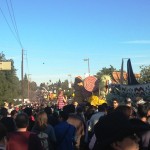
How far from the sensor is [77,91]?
38.5m

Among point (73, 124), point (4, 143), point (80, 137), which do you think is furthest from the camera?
point (80, 137)

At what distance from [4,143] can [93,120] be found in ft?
16.1

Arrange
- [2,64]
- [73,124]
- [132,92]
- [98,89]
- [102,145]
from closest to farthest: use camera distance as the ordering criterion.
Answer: [102,145], [73,124], [132,92], [98,89], [2,64]

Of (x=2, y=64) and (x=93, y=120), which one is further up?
(x=2, y=64)

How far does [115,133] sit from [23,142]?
3208 millimetres

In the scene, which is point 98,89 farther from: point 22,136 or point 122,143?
point 122,143

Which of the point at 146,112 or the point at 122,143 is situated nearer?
the point at 122,143

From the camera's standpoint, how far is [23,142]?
570 centimetres

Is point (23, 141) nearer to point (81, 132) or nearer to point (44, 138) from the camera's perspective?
point (44, 138)

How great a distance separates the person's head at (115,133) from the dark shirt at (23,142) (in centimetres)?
293

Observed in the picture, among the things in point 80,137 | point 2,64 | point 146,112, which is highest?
point 2,64

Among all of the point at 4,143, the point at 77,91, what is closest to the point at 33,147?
the point at 4,143

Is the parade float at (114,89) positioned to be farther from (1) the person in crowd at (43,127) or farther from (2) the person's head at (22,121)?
(2) the person's head at (22,121)

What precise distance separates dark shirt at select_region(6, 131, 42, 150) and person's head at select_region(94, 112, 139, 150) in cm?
293
